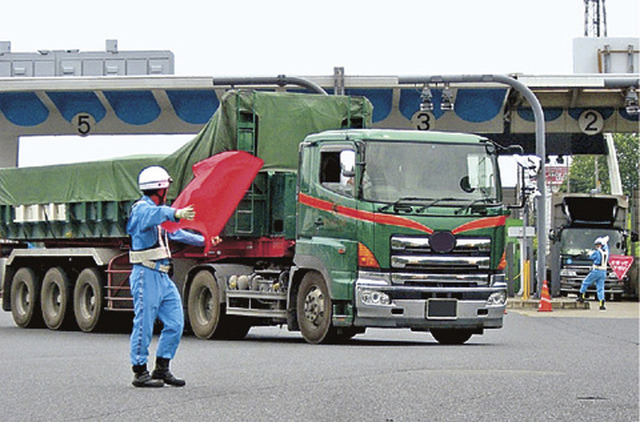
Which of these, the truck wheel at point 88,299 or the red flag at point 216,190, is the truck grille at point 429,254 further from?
the truck wheel at point 88,299

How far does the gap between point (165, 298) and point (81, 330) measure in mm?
11405

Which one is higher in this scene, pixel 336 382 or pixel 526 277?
pixel 526 277

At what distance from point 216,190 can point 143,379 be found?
15.9ft

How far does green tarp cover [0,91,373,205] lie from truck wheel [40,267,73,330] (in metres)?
1.32

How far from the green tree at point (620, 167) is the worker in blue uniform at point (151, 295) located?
5067 inches

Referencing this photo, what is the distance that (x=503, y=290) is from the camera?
58.3 ft

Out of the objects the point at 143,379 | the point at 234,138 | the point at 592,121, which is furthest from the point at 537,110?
the point at 143,379

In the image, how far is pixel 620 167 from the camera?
139875 mm

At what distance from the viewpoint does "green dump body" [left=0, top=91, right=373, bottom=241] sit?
1880 cm

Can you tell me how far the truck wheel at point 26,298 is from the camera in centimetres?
2352

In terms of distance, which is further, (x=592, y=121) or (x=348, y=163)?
(x=592, y=121)

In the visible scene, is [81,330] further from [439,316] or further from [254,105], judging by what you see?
[439,316]

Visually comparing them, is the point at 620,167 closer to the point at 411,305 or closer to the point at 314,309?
the point at 314,309

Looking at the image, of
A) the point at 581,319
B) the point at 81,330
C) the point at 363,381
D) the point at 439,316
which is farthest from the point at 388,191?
the point at 581,319
